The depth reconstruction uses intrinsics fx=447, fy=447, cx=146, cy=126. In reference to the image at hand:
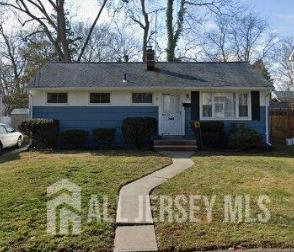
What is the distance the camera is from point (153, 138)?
19797 mm

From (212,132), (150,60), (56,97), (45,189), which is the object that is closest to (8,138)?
(56,97)

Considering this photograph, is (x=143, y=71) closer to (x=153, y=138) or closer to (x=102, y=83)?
(x=102, y=83)

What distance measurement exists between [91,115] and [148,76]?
3376mm

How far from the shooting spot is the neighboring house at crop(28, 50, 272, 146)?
20078 millimetres

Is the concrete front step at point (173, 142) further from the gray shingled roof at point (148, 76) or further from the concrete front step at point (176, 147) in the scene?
the gray shingled roof at point (148, 76)

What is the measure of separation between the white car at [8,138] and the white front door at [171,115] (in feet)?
22.8

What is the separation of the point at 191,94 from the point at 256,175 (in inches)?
358

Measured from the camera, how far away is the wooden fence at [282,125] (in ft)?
83.5

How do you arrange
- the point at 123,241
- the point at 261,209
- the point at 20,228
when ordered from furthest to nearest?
the point at 261,209 → the point at 20,228 → the point at 123,241

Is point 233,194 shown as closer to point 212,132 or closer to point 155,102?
point 212,132

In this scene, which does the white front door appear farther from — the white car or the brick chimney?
the white car

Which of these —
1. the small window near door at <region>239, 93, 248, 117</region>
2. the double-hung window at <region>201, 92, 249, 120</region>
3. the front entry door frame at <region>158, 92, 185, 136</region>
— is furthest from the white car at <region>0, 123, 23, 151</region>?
the small window near door at <region>239, 93, 248, 117</region>

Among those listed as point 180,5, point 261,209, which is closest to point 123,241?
point 261,209

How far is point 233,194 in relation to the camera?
9.33m
